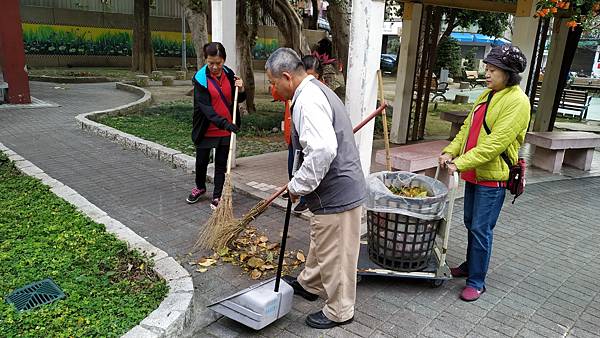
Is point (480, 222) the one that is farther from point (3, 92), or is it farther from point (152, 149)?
point (3, 92)

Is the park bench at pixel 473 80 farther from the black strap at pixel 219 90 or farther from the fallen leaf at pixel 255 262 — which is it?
the fallen leaf at pixel 255 262

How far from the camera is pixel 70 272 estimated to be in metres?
3.38

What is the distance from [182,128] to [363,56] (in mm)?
5557

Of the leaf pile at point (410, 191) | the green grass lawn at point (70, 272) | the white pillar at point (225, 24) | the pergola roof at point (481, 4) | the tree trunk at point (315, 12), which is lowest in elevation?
the green grass lawn at point (70, 272)

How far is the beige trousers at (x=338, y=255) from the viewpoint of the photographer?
2.85 meters

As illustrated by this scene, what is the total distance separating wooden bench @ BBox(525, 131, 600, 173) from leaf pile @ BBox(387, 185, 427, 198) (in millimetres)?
4669

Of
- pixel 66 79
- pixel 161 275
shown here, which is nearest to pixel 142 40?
pixel 66 79

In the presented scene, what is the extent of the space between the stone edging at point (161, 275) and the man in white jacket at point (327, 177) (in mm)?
850

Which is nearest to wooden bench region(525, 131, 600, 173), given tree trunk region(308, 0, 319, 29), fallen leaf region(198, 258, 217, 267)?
fallen leaf region(198, 258, 217, 267)

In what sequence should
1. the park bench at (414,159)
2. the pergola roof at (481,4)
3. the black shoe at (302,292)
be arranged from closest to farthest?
the black shoe at (302,292)
the park bench at (414,159)
the pergola roof at (481,4)

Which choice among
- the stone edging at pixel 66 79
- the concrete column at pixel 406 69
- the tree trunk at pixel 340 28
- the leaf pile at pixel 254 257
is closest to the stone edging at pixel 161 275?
the leaf pile at pixel 254 257

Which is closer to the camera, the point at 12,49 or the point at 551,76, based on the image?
the point at 551,76

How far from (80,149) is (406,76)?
5.82 m

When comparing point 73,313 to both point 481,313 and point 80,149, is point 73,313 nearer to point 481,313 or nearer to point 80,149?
point 481,313
